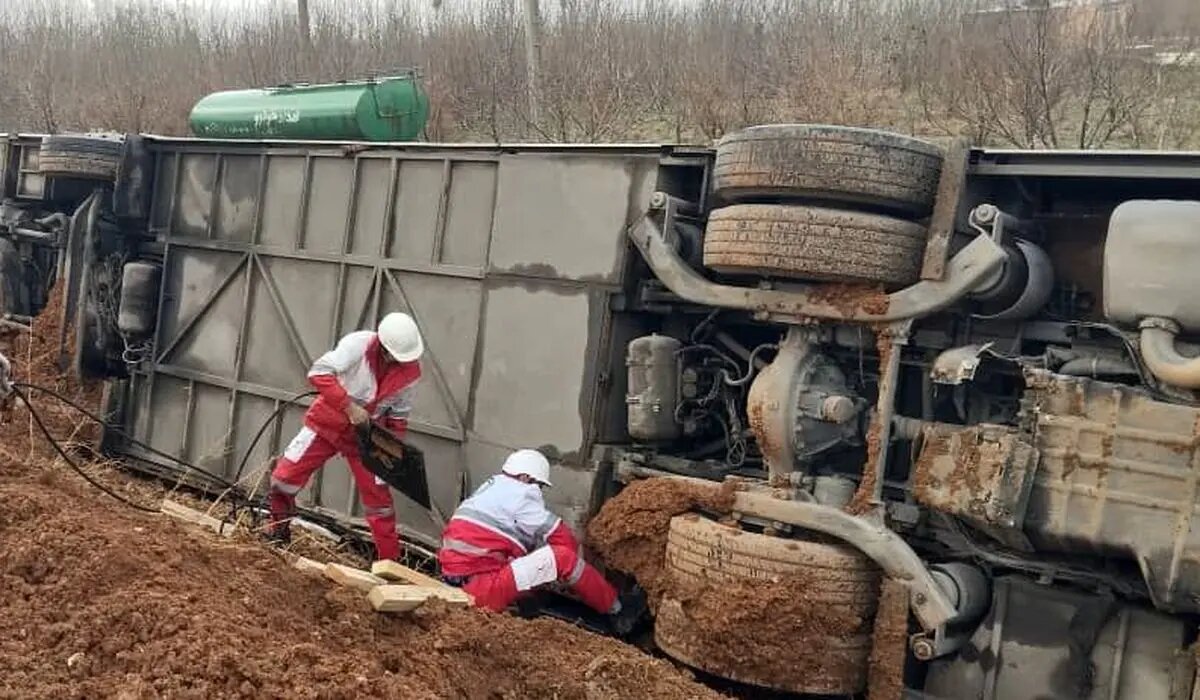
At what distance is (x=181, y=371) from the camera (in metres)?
7.80

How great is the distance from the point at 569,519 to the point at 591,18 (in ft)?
38.4

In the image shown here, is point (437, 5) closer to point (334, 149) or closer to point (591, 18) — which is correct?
point (591, 18)

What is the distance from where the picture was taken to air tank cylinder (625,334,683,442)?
213 inches

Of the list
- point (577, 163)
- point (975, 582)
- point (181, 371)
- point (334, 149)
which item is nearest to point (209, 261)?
point (181, 371)

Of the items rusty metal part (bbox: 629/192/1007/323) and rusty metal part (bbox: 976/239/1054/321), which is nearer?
rusty metal part (bbox: 629/192/1007/323)

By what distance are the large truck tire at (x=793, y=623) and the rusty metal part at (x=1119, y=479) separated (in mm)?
746

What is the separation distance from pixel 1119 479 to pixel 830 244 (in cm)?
142

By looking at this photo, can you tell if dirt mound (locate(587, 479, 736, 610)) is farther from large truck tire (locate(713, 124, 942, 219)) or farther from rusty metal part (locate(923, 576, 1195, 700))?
large truck tire (locate(713, 124, 942, 219))

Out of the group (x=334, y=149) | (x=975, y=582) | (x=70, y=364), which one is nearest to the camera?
(x=975, y=582)

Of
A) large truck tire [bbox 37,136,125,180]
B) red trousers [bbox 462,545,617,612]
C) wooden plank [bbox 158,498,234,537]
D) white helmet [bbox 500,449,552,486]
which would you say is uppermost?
large truck tire [bbox 37,136,125,180]

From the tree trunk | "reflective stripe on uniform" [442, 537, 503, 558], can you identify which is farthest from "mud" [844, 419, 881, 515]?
the tree trunk

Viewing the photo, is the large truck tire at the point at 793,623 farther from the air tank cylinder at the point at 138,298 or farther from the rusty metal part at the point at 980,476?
the air tank cylinder at the point at 138,298

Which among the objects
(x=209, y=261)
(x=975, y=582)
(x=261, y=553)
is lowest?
(x=261, y=553)

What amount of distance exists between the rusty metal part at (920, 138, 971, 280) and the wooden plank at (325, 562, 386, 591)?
2602mm
